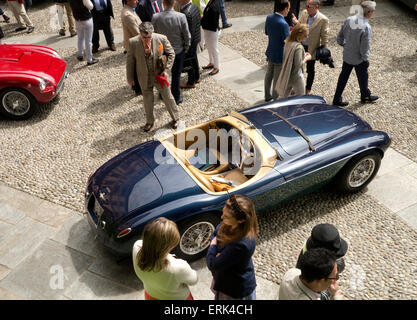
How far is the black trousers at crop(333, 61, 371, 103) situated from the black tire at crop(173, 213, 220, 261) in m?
3.88

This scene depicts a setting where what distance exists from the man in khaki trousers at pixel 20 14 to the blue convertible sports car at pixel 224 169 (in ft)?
24.9

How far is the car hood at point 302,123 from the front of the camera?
439 centimetres

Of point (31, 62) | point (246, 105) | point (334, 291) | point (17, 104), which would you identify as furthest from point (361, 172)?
point (31, 62)

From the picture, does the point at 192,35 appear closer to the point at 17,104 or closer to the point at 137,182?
the point at 17,104

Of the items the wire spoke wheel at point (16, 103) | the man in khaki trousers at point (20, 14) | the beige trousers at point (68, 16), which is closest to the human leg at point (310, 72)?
the wire spoke wheel at point (16, 103)

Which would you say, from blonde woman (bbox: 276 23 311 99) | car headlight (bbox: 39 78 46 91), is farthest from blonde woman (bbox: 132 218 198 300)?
car headlight (bbox: 39 78 46 91)

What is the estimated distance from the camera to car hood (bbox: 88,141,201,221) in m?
3.81

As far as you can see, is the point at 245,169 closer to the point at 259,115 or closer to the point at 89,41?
the point at 259,115

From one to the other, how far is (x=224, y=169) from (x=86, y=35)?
536cm

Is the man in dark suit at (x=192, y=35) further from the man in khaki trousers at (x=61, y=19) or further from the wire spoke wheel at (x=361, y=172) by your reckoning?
the man in khaki trousers at (x=61, y=19)

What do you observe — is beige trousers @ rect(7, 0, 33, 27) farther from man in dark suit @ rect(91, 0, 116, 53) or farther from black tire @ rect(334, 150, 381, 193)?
black tire @ rect(334, 150, 381, 193)

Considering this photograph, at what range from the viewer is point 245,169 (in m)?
4.32

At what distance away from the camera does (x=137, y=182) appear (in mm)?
4008
